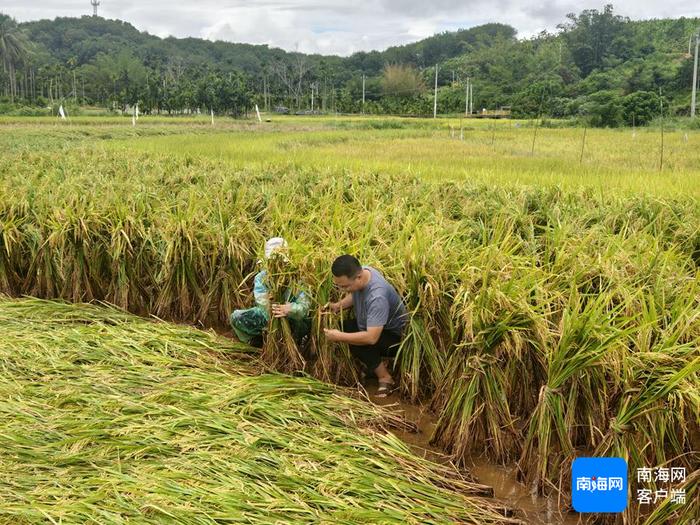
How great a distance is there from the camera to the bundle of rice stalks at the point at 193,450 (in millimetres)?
2426

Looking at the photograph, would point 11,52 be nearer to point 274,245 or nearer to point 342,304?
point 274,245

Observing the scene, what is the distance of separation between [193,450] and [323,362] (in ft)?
4.05

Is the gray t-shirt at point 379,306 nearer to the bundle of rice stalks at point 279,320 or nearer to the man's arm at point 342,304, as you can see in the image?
the man's arm at point 342,304

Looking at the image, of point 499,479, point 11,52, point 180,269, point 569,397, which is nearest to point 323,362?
point 499,479

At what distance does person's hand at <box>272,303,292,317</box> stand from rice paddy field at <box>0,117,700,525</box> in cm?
19

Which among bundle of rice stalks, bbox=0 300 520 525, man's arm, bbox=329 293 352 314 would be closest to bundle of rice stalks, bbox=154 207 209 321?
bundle of rice stalks, bbox=0 300 520 525

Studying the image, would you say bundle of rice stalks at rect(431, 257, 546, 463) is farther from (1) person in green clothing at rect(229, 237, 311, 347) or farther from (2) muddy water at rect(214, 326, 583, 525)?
(1) person in green clothing at rect(229, 237, 311, 347)

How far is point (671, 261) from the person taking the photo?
387 centimetres

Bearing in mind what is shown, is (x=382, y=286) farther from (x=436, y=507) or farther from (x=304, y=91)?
(x=304, y=91)

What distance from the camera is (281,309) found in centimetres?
392

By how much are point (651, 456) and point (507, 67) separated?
195 ft

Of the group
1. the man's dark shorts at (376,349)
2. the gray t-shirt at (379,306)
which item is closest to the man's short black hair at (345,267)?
the gray t-shirt at (379,306)

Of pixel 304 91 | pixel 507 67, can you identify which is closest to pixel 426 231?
pixel 507 67

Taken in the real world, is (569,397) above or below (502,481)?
above
